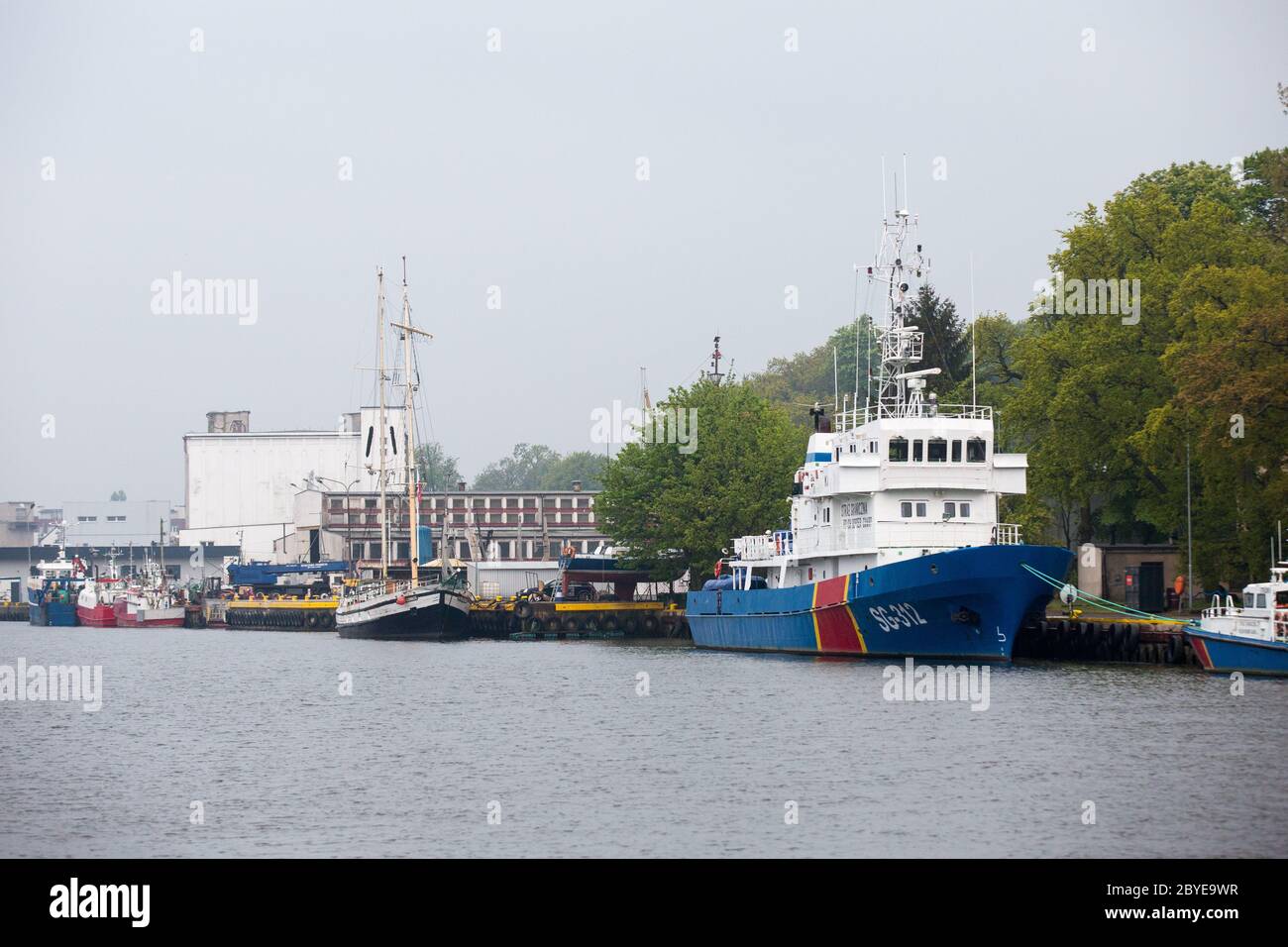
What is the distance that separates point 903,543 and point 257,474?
125 metres

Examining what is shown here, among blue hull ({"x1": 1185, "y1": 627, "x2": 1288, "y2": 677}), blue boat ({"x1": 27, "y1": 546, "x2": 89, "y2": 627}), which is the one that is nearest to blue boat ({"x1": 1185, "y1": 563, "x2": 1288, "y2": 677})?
blue hull ({"x1": 1185, "y1": 627, "x2": 1288, "y2": 677})

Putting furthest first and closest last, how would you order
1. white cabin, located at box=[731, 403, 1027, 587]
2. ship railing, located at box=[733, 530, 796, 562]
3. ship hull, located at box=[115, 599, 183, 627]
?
1. ship hull, located at box=[115, 599, 183, 627]
2. ship railing, located at box=[733, 530, 796, 562]
3. white cabin, located at box=[731, 403, 1027, 587]

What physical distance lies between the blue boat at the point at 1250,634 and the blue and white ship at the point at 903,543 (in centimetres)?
639

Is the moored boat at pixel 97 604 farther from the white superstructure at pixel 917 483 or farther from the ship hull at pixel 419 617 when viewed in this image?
the white superstructure at pixel 917 483

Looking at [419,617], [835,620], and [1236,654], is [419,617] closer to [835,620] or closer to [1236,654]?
[835,620]

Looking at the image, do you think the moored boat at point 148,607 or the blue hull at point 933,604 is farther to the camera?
the moored boat at point 148,607

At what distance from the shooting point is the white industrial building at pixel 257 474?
17462 cm

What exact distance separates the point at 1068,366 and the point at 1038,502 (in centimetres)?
721

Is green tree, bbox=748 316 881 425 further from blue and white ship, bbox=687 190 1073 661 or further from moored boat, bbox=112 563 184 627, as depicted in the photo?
blue and white ship, bbox=687 190 1073 661

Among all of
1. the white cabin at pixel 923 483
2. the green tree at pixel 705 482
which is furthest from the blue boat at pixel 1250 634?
the green tree at pixel 705 482

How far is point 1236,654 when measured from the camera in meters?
49.6

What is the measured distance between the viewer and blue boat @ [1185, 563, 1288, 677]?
48.3 m

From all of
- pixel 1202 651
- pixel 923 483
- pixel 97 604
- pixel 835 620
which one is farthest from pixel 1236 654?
pixel 97 604
